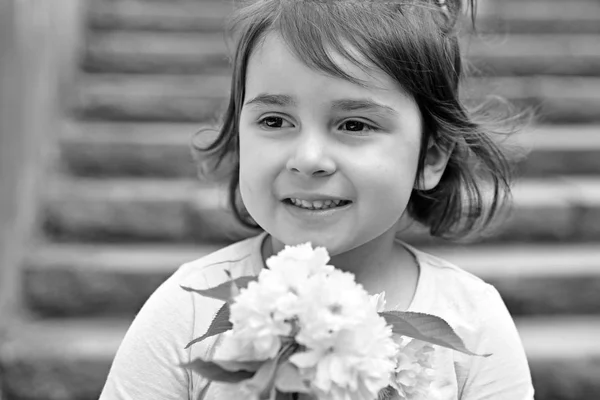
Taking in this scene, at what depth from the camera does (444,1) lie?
1.58 m

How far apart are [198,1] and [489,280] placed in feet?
9.01

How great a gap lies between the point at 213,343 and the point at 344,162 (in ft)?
1.25

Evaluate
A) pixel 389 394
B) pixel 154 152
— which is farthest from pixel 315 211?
pixel 154 152

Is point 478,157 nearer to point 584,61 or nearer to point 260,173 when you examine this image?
point 260,173

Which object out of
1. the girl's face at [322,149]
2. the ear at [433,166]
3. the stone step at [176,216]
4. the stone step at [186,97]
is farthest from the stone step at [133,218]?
the girl's face at [322,149]

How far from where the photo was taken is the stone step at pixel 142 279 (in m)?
3.05

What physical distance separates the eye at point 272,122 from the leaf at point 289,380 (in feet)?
1.56

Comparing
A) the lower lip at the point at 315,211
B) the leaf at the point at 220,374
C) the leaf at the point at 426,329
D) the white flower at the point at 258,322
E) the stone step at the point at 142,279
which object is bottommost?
the stone step at the point at 142,279

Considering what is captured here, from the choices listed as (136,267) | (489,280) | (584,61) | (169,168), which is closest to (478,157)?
(489,280)

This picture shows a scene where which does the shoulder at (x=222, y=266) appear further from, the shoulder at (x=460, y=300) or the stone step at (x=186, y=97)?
the stone step at (x=186, y=97)

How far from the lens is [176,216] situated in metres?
3.31

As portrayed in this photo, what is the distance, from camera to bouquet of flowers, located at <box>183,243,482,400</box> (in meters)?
1.03

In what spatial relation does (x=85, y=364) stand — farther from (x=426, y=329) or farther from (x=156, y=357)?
(x=426, y=329)

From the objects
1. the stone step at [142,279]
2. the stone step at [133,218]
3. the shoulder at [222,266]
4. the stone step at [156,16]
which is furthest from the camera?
the stone step at [156,16]
